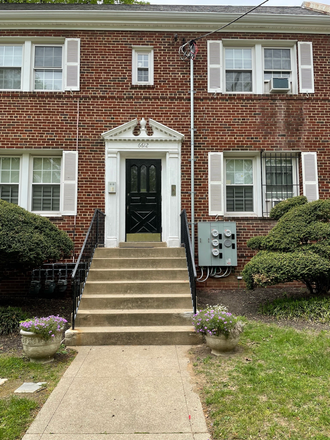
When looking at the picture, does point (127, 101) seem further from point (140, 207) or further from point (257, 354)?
point (257, 354)

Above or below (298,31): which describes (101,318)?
below

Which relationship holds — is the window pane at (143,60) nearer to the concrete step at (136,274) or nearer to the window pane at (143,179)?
the window pane at (143,179)

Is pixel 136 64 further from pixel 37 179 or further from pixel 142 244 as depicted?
pixel 142 244

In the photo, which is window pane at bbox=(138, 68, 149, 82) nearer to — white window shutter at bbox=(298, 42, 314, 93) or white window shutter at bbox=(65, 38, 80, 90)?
white window shutter at bbox=(65, 38, 80, 90)

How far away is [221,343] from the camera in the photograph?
438cm

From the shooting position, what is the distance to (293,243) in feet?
20.8

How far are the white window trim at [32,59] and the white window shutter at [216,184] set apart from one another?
11.9ft

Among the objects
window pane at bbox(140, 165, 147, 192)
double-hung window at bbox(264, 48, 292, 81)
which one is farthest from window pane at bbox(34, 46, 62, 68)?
double-hung window at bbox(264, 48, 292, 81)

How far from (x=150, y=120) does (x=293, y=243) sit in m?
4.20

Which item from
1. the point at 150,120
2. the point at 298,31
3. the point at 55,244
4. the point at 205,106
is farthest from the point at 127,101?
the point at 298,31

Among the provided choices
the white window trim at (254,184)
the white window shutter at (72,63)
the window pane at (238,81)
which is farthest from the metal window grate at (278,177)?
the white window shutter at (72,63)

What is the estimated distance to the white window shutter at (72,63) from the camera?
820 centimetres

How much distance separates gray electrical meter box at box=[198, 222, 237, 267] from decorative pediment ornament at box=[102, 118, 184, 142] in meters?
2.14

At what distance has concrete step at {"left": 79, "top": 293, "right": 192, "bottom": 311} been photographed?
18.3ft
